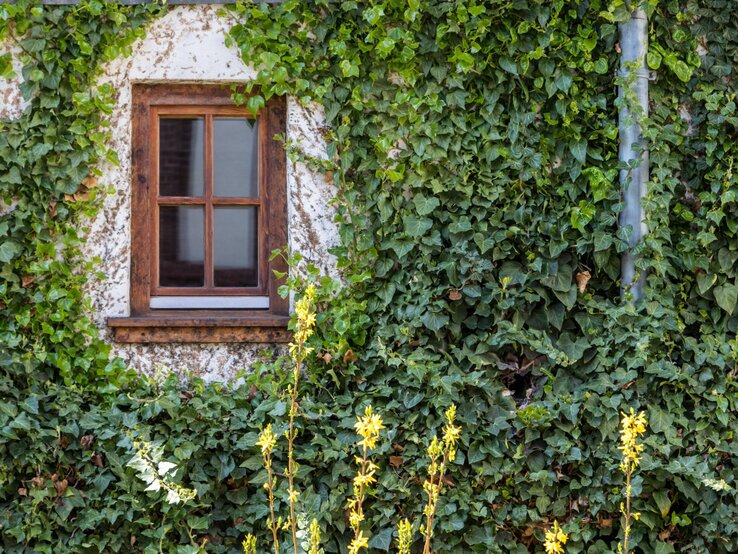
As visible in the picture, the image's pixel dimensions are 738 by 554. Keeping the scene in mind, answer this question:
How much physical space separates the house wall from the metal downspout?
5.11 ft

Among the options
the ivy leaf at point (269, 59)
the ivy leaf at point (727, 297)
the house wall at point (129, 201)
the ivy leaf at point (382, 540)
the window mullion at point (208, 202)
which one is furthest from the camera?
the window mullion at point (208, 202)

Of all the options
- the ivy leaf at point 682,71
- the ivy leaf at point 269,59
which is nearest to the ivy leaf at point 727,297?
the ivy leaf at point 682,71

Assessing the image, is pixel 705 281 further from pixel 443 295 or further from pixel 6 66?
pixel 6 66

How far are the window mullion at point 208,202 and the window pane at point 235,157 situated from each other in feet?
0.11

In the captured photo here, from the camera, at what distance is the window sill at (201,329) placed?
4520 millimetres

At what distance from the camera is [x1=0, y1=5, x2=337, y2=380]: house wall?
459 centimetres

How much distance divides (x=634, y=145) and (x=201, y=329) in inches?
97.1

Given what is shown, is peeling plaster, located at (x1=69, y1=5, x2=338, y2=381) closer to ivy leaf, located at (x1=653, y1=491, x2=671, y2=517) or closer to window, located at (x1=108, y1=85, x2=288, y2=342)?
window, located at (x1=108, y1=85, x2=288, y2=342)

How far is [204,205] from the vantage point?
4762mm

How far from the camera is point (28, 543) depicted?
14.0ft

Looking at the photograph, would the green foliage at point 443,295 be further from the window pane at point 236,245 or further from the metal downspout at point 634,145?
the window pane at point 236,245

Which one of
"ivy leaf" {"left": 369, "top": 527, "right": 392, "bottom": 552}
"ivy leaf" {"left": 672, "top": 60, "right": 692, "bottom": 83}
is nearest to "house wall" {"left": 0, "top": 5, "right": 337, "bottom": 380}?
"ivy leaf" {"left": 369, "top": 527, "right": 392, "bottom": 552}

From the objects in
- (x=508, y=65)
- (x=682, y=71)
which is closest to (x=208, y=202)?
(x=508, y=65)

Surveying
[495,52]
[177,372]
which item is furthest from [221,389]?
[495,52]
